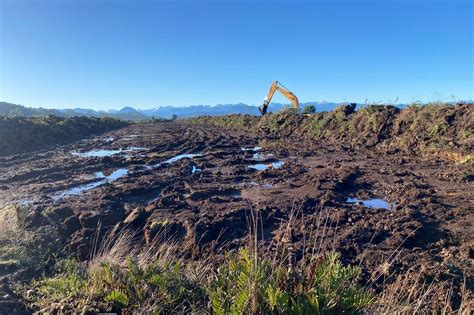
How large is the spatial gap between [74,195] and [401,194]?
7405mm

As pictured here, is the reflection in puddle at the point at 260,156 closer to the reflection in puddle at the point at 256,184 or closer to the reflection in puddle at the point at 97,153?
the reflection in puddle at the point at 256,184

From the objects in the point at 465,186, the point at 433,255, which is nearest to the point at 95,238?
the point at 433,255

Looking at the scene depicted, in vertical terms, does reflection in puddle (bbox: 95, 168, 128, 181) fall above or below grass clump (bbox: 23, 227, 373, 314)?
below

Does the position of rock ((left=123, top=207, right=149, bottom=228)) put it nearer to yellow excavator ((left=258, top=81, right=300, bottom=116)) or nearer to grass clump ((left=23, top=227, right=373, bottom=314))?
grass clump ((left=23, top=227, right=373, bottom=314))

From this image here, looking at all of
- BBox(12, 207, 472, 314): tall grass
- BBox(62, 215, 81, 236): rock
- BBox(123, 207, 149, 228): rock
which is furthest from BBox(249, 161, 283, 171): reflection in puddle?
BBox(12, 207, 472, 314): tall grass

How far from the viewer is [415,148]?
42.9ft

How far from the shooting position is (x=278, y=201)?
26.3ft

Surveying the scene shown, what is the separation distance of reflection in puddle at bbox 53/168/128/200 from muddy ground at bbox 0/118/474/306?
1.3 inches

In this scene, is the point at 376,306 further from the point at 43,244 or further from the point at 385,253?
the point at 43,244

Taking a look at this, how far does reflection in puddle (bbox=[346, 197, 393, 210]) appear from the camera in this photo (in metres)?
7.70

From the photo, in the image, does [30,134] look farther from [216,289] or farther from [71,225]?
[216,289]

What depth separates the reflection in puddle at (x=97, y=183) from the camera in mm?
9383

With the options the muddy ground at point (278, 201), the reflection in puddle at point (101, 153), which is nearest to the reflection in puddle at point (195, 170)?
the muddy ground at point (278, 201)

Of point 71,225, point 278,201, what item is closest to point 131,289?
point 71,225
